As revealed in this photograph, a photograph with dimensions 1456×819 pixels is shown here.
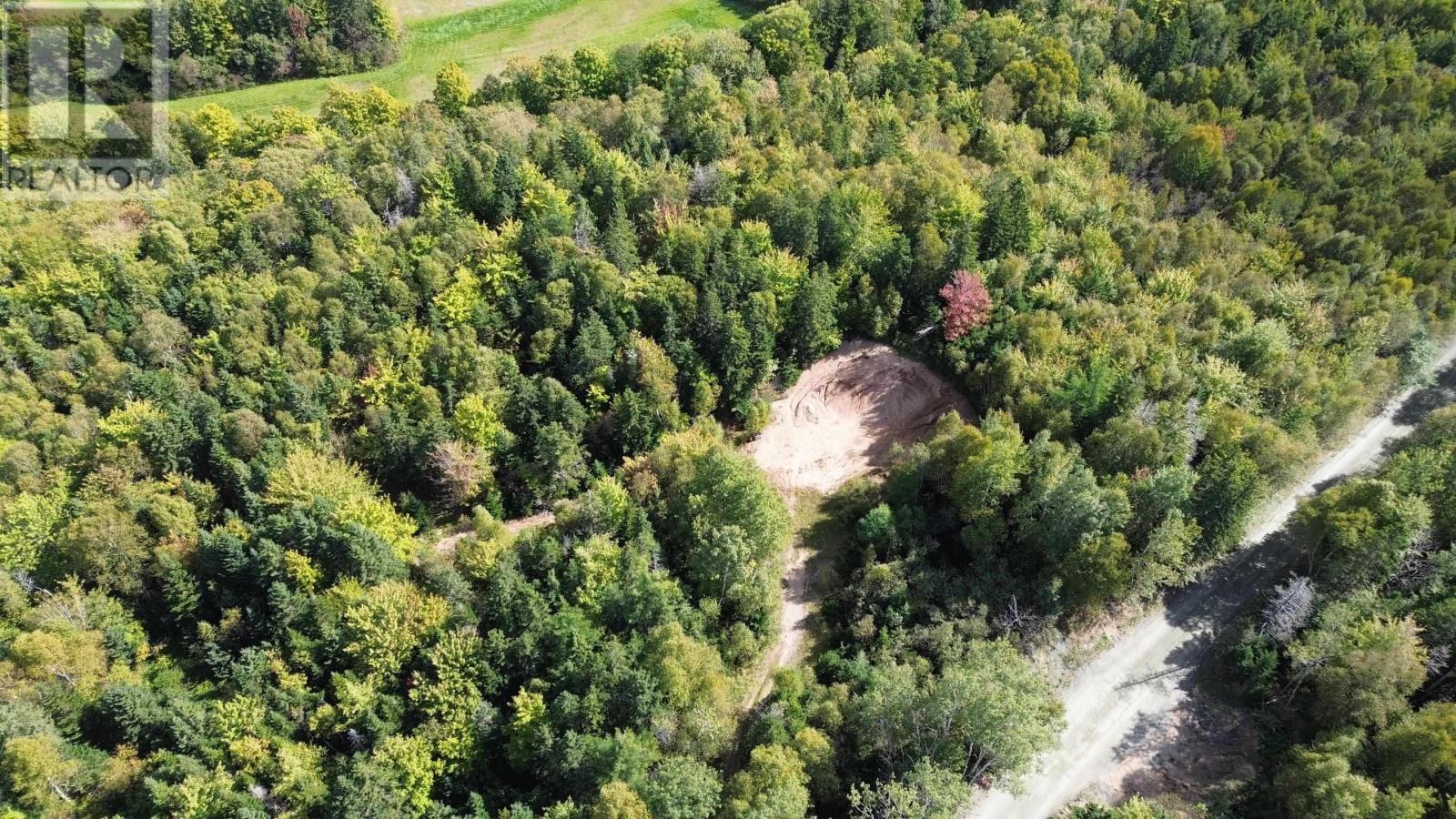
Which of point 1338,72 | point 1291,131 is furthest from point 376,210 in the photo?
point 1338,72

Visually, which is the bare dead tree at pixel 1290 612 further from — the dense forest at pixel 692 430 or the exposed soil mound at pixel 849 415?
the exposed soil mound at pixel 849 415

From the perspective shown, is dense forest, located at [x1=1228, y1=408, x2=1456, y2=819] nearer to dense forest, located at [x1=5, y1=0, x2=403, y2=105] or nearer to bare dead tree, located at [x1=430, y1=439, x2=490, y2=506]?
bare dead tree, located at [x1=430, y1=439, x2=490, y2=506]

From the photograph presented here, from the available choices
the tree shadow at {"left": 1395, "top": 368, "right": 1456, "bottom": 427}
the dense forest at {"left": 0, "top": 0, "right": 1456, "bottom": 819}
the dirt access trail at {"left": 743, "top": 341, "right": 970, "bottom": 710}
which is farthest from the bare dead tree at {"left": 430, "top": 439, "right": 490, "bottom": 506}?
the tree shadow at {"left": 1395, "top": 368, "right": 1456, "bottom": 427}

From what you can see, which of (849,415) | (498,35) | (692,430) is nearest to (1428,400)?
(849,415)

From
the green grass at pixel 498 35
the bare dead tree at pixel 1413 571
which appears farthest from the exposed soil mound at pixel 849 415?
the green grass at pixel 498 35

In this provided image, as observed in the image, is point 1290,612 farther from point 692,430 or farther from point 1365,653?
point 692,430

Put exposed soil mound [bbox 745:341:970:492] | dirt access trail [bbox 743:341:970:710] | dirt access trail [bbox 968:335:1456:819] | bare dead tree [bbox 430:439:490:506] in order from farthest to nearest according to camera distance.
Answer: exposed soil mound [bbox 745:341:970:492] < dirt access trail [bbox 743:341:970:710] < bare dead tree [bbox 430:439:490:506] < dirt access trail [bbox 968:335:1456:819]
